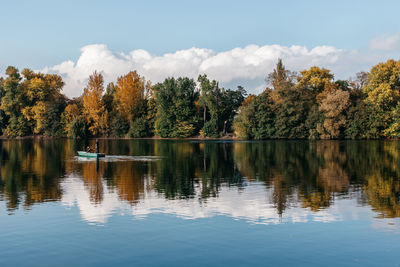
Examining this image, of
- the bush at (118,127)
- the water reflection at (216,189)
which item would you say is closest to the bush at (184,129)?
the bush at (118,127)

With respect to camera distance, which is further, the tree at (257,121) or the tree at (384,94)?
the tree at (257,121)

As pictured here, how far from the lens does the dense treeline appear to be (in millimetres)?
94562

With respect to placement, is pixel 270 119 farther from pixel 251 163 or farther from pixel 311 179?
pixel 311 179

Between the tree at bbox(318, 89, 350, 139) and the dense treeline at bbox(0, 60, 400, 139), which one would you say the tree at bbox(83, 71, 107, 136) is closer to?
the dense treeline at bbox(0, 60, 400, 139)

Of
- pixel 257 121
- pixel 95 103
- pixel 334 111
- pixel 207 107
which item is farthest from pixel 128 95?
pixel 334 111

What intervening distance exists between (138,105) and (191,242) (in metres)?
114

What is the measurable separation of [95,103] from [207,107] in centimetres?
3173

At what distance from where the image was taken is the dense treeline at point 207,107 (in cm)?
9456

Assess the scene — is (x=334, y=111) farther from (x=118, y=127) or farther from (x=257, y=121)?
(x=118, y=127)

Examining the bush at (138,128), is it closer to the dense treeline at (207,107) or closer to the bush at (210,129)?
the dense treeline at (207,107)

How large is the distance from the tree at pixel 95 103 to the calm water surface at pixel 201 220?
293ft

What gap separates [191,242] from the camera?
46.9 ft

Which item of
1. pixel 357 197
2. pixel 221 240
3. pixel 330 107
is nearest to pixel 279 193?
pixel 357 197

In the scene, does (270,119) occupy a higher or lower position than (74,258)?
higher
